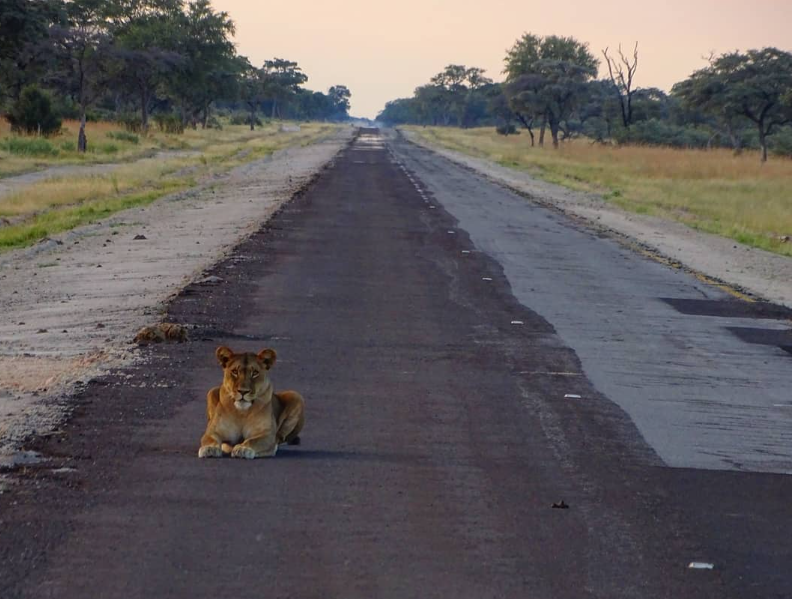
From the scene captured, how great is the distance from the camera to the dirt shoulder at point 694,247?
17344 mm

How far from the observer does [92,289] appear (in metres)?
14.5

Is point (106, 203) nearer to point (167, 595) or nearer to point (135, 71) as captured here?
point (167, 595)

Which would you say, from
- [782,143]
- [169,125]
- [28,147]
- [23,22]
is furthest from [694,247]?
[169,125]

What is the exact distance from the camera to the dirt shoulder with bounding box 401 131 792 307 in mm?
17344

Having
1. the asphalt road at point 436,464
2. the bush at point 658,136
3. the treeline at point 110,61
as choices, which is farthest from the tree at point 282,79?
the asphalt road at point 436,464

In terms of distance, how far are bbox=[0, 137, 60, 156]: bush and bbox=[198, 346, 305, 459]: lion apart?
39.5 metres

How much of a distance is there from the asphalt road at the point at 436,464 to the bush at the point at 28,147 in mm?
33126

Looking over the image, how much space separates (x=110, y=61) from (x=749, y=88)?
2884cm

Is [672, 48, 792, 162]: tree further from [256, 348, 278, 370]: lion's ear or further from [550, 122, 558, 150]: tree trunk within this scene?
[256, 348, 278, 370]: lion's ear

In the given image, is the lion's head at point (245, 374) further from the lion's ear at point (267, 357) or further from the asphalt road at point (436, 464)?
the asphalt road at point (436, 464)

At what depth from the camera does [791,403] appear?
9.25 metres

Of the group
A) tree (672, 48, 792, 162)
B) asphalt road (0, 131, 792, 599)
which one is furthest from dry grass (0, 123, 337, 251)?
tree (672, 48, 792, 162)

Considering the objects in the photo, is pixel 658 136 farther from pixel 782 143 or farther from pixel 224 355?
pixel 224 355

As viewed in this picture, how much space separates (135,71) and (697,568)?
67.7 meters
